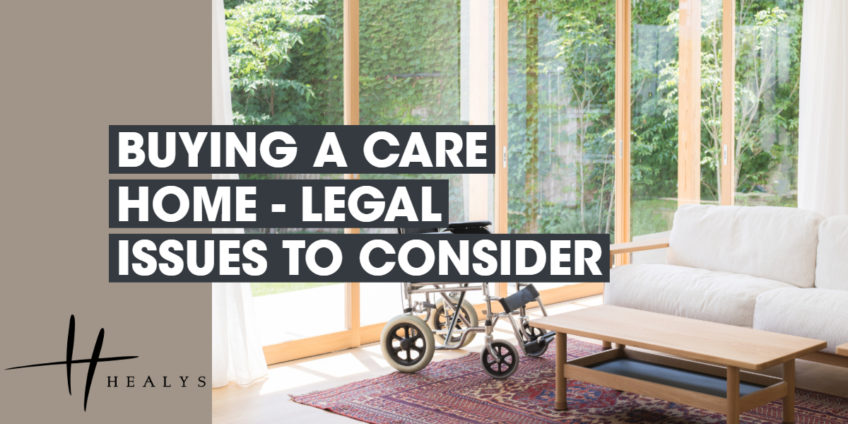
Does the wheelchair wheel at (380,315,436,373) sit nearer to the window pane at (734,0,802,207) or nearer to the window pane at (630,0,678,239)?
the window pane at (630,0,678,239)

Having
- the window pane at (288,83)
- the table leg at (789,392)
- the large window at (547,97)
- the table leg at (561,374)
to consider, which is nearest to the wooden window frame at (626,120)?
the large window at (547,97)

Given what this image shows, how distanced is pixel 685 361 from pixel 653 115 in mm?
3472

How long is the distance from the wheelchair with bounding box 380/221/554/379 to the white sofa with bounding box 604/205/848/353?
650 millimetres

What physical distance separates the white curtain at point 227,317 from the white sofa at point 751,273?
6.47 feet

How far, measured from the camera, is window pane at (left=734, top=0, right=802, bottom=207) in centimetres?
650

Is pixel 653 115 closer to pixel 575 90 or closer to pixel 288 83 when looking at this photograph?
pixel 575 90

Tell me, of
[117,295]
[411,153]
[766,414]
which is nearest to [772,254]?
[766,414]

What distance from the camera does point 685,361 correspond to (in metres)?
3.93

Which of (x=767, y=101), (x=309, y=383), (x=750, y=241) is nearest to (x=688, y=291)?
(x=750, y=241)

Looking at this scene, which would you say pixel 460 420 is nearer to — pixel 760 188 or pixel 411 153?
pixel 411 153

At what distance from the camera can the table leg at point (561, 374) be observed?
12.7ft

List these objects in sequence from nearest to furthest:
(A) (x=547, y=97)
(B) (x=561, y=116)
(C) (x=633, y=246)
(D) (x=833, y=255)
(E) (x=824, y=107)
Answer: (D) (x=833, y=255) < (C) (x=633, y=246) < (E) (x=824, y=107) < (A) (x=547, y=97) < (B) (x=561, y=116)

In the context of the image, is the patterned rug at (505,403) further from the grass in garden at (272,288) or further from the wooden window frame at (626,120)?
the wooden window frame at (626,120)

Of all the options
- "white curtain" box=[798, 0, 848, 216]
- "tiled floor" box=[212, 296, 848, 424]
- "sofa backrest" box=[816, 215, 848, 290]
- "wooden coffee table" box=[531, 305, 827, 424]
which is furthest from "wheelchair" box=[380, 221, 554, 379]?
"white curtain" box=[798, 0, 848, 216]
